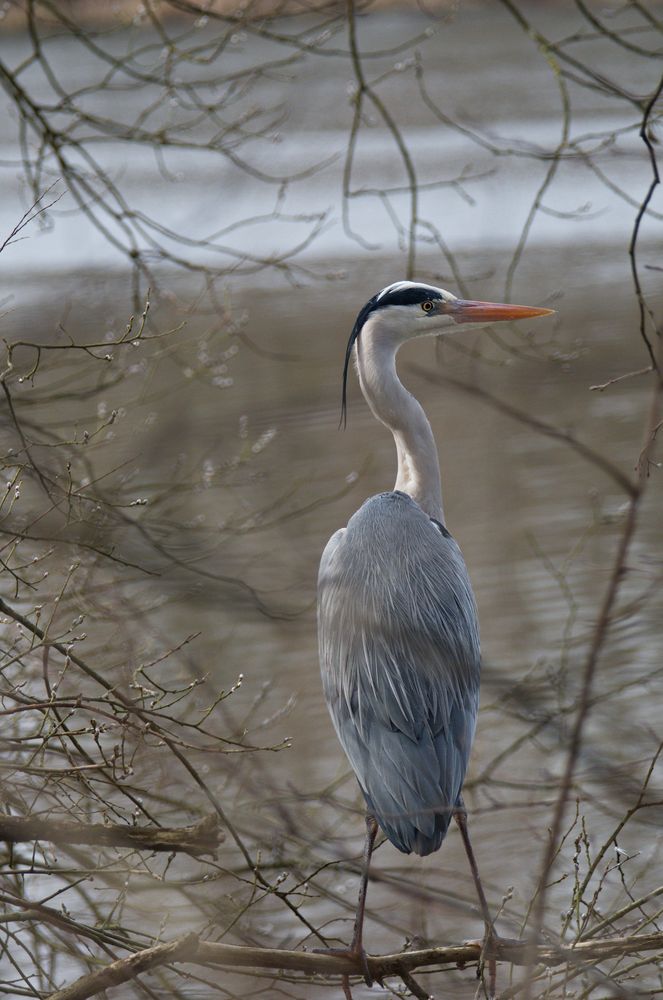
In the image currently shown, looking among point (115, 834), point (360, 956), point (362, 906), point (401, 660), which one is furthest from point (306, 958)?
point (401, 660)

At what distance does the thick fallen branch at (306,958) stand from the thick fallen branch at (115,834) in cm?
18

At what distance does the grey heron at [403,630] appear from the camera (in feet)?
10.9

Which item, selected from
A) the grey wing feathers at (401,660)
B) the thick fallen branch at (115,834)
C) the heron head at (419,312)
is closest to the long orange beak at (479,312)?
the heron head at (419,312)

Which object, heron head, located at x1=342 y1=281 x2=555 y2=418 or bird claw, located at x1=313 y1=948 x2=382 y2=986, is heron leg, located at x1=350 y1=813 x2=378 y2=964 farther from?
heron head, located at x1=342 y1=281 x2=555 y2=418

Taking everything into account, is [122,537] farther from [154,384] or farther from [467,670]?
[154,384]

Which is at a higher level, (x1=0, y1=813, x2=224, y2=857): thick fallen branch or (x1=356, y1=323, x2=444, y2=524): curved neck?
(x1=356, y1=323, x2=444, y2=524): curved neck

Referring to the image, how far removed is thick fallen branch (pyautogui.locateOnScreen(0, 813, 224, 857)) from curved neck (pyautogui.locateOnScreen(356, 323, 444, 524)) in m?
1.94

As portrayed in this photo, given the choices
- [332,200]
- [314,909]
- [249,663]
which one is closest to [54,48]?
[332,200]

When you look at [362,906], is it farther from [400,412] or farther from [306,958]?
[400,412]

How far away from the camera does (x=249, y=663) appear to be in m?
6.32

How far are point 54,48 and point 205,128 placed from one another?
4.60 metres

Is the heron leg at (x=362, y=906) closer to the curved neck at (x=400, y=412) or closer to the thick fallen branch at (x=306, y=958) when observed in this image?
the thick fallen branch at (x=306, y=958)

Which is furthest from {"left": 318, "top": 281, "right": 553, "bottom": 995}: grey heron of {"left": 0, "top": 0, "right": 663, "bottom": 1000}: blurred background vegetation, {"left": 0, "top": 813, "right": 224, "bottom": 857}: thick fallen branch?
{"left": 0, "top": 813, "right": 224, "bottom": 857}: thick fallen branch

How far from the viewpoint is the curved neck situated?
4227 millimetres
